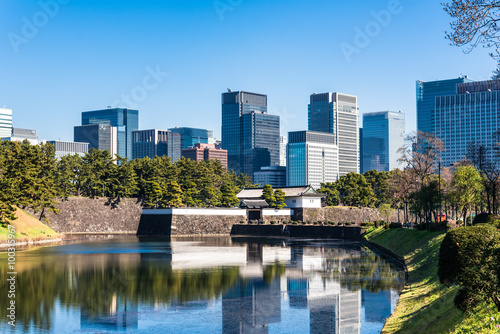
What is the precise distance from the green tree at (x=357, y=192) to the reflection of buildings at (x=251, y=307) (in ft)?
218

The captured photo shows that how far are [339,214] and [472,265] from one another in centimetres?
7206

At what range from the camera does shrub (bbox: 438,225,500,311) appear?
48.9 ft

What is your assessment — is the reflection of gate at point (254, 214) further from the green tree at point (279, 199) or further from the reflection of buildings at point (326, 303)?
the reflection of buildings at point (326, 303)

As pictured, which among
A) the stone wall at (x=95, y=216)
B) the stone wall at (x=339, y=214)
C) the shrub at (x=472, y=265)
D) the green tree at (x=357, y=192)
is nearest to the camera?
the shrub at (x=472, y=265)

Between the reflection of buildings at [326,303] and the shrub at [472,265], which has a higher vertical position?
the shrub at [472,265]

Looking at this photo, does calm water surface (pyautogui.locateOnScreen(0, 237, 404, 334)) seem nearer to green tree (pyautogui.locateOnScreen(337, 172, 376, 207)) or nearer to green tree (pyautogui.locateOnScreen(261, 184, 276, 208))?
green tree (pyautogui.locateOnScreen(261, 184, 276, 208))

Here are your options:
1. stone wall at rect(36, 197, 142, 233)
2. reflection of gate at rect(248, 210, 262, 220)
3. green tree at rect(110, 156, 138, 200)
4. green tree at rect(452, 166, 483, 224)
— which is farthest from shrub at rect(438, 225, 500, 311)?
reflection of gate at rect(248, 210, 262, 220)

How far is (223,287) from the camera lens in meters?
28.1

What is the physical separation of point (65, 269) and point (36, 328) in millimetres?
16148

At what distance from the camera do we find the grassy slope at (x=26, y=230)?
52.8 meters

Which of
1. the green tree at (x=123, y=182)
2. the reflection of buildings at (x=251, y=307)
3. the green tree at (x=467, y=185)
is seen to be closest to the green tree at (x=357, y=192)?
the green tree at (x=123, y=182)

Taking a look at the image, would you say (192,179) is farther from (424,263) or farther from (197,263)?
(424,263)

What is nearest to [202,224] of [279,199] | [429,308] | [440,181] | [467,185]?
[279,199]

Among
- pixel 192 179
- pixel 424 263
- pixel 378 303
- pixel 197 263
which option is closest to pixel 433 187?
pixel 424 263
